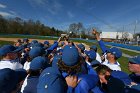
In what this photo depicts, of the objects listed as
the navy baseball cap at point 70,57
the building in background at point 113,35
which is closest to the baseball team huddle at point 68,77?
the navy baseball cap at point 70,57

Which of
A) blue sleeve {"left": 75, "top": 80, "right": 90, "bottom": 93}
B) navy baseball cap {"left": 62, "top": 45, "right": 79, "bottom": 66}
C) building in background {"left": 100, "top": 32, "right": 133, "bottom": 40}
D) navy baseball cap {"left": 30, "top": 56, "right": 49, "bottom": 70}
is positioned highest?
navy baseball cap {"left": 62, "top": 45, "right": 79, "bottom": 66}

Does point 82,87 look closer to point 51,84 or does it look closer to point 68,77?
point 68,77

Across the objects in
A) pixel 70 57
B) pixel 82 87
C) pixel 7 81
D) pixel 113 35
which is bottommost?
pixel 113 35

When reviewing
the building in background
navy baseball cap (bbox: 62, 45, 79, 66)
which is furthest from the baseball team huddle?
the building in background

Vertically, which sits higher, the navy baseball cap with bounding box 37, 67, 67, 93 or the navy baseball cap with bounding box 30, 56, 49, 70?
the navy baseball cap with bounding box 37, 67, 67, 93

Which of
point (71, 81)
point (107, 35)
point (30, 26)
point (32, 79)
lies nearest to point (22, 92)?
point (32, 79)

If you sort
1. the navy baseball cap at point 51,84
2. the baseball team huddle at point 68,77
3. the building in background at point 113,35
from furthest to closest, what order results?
the building in background at point 113,35, the baseball team huddle at point 68,77, the navy baseball cap at point 51,84

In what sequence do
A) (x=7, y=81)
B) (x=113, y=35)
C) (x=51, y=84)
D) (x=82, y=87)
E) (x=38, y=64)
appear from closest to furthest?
(x=51, y=84) → (x=7, y=81) → (x=82, y=87) → (x=38, y=64) → (x=113, y=35)

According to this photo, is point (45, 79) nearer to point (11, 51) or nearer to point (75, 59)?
point (75, 59)

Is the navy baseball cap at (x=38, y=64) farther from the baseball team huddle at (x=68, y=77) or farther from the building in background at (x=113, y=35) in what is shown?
the building in background at (x=113, y=35)

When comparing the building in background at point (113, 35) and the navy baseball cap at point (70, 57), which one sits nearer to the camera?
the navy baseball cap at point (70, 57)

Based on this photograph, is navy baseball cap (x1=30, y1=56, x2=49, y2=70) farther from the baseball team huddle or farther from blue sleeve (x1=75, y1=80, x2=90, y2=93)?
blue sleeve (x1=75, y1=80, x2=90, y2=93)

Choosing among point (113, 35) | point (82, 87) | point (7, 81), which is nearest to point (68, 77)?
point (82, 87)

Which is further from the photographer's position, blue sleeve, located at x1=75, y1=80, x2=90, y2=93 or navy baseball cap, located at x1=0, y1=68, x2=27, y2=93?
blue sleeve, located at x1=75, y1=80, x2=90, y2=93
